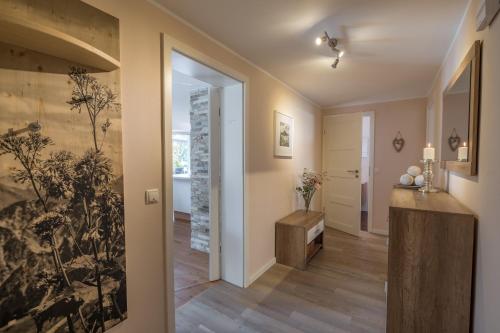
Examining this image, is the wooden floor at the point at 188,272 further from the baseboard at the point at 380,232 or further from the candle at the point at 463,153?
the baseboard at the point at 380,232

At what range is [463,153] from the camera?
149 centimetres

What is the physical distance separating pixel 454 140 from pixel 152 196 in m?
2.19

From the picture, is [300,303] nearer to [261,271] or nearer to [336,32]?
[261,271]

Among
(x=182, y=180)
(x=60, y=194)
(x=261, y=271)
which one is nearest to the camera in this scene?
(x=60, y=194)

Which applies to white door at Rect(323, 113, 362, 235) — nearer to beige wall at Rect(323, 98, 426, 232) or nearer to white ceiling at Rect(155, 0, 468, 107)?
beige wall at Rect(323, 98, 426, 232)

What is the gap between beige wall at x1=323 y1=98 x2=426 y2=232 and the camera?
3877 mm

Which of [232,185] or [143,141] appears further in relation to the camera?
[232,185]

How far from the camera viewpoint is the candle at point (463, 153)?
56.4 inches

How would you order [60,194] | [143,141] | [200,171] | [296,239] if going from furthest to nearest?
[200,171]
[296,239]
[143,141]
[60,194]

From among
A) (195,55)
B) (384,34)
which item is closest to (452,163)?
(384,34)

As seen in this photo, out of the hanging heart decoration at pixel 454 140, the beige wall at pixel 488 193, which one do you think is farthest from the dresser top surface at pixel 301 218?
the beige wall at pixel 488 193

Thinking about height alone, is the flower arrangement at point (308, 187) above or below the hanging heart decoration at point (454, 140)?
below

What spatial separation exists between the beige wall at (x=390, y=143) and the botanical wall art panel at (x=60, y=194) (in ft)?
13.5

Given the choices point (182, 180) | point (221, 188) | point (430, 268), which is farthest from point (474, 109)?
point (182, 180)
